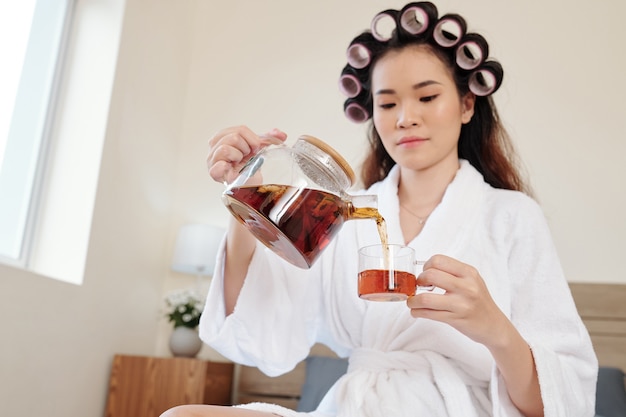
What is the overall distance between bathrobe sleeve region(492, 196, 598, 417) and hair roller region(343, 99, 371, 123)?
17.8 inches

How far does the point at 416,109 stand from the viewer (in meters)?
1.22

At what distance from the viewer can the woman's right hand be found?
36.9 inches

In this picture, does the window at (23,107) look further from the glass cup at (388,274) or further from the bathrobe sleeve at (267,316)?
the glass cup at (388,274)

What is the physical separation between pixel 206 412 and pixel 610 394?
71.7 inches

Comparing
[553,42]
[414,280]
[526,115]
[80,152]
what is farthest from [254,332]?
→ [553,42]

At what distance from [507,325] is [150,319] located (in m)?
2.49

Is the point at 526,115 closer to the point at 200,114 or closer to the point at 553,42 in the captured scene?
the point at 553,42

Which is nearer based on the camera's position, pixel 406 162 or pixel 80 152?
pixel 406 162

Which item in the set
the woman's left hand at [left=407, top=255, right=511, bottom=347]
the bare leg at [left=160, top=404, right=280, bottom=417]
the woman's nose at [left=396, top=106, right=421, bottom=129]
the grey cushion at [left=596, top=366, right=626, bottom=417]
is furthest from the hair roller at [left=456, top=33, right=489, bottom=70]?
the grey cushion at [left=596, top=366, right=626, bottom=417]

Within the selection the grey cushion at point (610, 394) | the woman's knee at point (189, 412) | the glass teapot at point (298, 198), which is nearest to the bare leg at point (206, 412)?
the woman's knee at point (189, 412)

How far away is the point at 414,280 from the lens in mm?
792

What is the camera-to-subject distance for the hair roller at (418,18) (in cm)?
132

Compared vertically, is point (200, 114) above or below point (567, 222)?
above

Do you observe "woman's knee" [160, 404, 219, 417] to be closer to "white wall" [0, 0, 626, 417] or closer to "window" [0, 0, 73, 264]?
"white wall" [0, 0, 626, 417]
